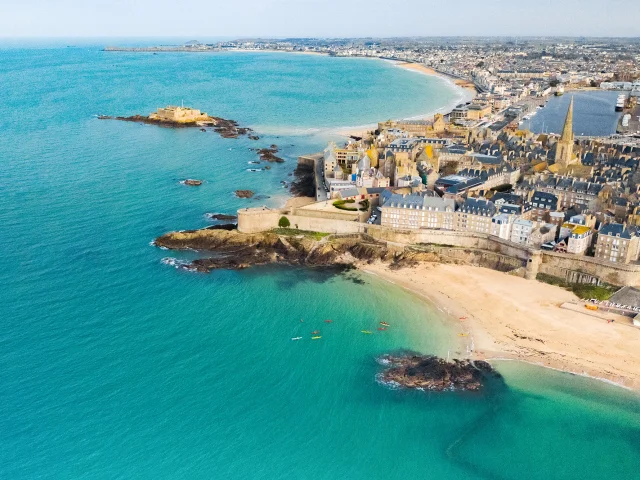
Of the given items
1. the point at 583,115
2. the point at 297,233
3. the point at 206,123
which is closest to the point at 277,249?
the point at 297,233

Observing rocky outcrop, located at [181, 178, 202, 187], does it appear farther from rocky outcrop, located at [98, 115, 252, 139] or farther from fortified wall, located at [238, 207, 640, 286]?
rocky outcrop, located at [98, 115, 252, 139]

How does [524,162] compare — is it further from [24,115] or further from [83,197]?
[24,115]

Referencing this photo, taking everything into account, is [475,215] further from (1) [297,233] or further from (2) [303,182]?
(2) [303,182]

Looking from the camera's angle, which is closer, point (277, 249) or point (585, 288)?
point (585, 288)

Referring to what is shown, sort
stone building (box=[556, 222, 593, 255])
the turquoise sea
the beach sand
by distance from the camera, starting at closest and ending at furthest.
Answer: the turquoise sea → the beach sand → stone building (box=[556, 222, 593, 255])

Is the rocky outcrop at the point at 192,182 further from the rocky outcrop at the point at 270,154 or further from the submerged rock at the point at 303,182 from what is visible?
the rocky outcrop at the point at 270,154

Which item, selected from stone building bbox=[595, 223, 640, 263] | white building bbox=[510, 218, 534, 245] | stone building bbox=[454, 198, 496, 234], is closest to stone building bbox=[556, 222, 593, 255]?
stone building bbox=[595, 223, 640, 263]
